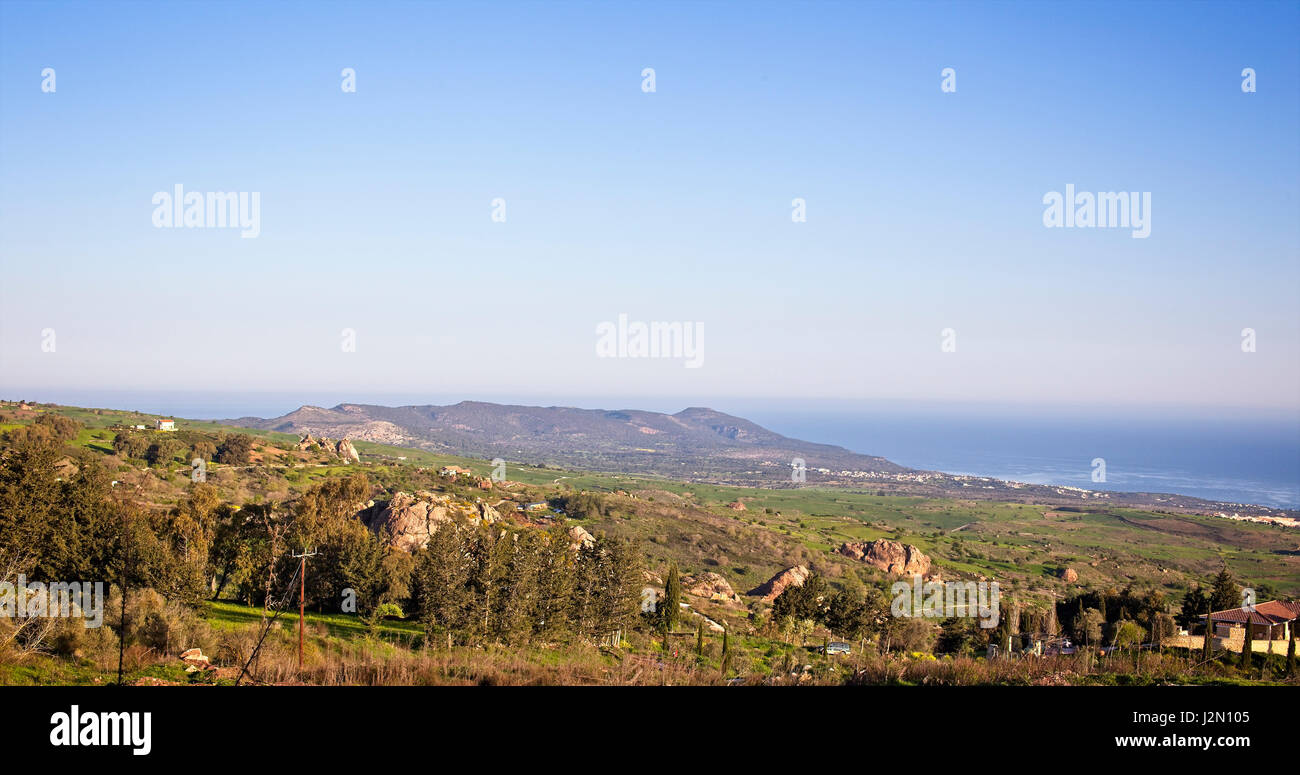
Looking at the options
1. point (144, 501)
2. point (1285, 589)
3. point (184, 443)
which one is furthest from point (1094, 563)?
point (184, 443)

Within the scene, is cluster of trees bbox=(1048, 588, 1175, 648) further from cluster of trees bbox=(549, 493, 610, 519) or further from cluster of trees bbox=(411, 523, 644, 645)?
cluster of trees bbox=(549, 493, 610, 519)

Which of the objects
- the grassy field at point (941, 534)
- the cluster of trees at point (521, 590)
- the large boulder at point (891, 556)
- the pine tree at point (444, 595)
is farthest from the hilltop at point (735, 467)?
the pine tree at point (444, 595)

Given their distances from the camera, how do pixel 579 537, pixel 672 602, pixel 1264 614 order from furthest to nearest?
1. pixel 579 537
2. pixel 1264 614
3. pixel 672 602

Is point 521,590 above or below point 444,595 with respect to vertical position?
below

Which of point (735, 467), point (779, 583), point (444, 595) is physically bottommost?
point (735, 467)

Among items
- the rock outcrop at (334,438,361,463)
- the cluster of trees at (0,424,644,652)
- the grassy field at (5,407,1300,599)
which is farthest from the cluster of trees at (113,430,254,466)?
the cluster of trees at (0,424,644,652)

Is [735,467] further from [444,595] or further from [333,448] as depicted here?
[444,595]

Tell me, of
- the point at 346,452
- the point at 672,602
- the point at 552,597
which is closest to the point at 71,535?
the point at 552,597
